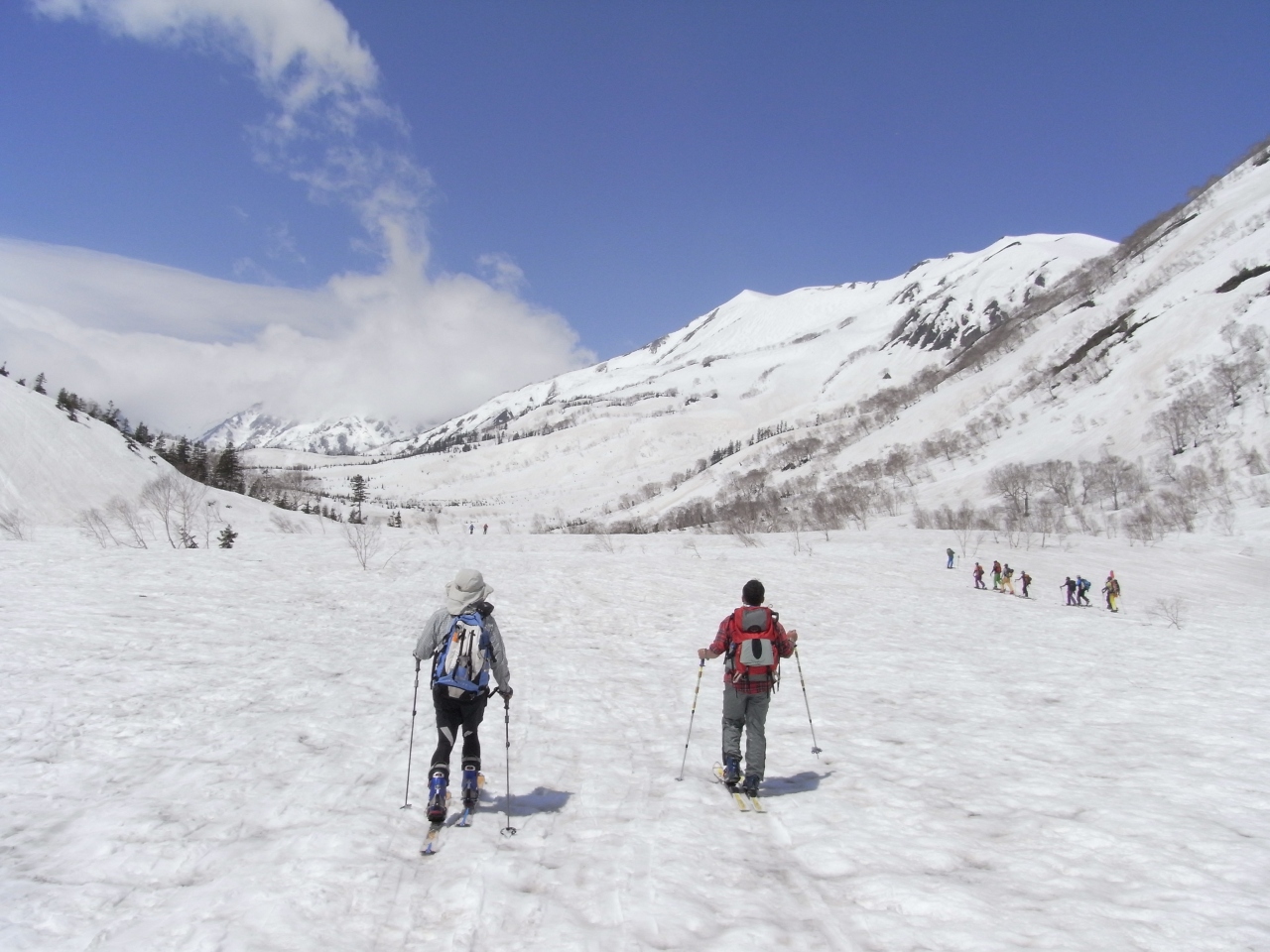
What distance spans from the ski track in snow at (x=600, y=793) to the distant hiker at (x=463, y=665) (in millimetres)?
719

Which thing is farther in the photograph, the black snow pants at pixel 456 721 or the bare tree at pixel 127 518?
the bare tree at pixel 127 518

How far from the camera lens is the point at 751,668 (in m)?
7.08

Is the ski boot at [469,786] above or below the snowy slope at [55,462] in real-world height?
below

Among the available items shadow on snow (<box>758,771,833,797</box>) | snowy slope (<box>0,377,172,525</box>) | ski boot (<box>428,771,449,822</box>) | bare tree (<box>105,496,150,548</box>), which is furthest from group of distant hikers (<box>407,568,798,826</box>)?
snowy slope (<box>0,377,172,525</box>)

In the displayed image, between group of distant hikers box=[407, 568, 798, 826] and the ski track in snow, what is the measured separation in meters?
0.60

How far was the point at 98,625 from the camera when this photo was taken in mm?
12125

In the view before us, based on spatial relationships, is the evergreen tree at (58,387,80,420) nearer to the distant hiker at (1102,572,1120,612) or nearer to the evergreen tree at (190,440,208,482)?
the evergreen tree at (190,440,208,482)

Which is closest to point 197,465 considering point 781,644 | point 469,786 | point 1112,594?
point 469,786

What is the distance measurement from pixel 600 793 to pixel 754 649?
2524mm

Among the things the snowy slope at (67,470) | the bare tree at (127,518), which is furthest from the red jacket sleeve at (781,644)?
the snowy slope at (67,470)

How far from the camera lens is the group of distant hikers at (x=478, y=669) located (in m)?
6.30

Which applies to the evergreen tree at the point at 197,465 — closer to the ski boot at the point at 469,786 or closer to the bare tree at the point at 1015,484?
the ski boot at the point at 469,786

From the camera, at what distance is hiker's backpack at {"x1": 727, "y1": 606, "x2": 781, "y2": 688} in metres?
7.03

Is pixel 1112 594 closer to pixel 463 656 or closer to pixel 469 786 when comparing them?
pixel 469 786
